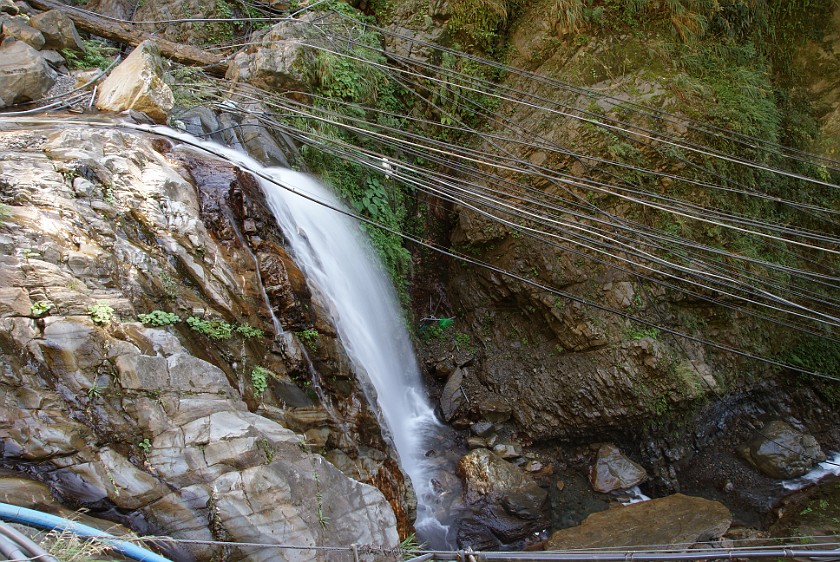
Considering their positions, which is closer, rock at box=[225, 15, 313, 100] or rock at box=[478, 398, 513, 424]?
rock at box=[225, 15, 313, 100]

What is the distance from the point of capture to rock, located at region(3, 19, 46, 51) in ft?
18.7

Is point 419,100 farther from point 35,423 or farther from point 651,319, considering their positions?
point 35,423

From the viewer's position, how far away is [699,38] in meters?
6.98

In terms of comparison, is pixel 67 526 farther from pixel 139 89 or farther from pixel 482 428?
pixel 482 428

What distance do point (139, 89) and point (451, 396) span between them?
5091mm

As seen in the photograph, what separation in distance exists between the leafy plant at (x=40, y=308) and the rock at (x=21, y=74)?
11.4 feet

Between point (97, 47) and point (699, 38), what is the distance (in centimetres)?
784

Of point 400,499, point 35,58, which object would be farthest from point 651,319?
point 35,58

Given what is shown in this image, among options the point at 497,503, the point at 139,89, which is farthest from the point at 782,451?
the point at 139,89

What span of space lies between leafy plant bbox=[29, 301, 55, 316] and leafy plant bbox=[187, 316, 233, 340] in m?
0.85

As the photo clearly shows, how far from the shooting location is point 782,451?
622 cm

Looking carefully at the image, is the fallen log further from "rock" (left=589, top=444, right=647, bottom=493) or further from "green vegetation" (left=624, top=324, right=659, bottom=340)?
"rock" (left=589, top=444, right=647, bottom=493)

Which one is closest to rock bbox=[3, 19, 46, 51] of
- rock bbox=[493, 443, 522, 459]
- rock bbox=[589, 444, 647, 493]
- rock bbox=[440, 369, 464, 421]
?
rock bbox=[440, 369, 464, 421]

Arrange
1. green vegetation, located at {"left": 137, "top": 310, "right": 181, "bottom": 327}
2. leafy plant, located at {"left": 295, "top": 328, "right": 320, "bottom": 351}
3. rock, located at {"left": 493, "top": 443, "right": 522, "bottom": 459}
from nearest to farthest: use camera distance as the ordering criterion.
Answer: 1. green vegetation, located at {"left": 137, "top": 310, "right": 181, "bottom": 327}
2. leafy plant, located at {"left": 295, "top": 328, "right": 320, "bottom": 351}
3. rock, located at {"left": 493, "top": 443, "right": 522, "bottom": 459}
